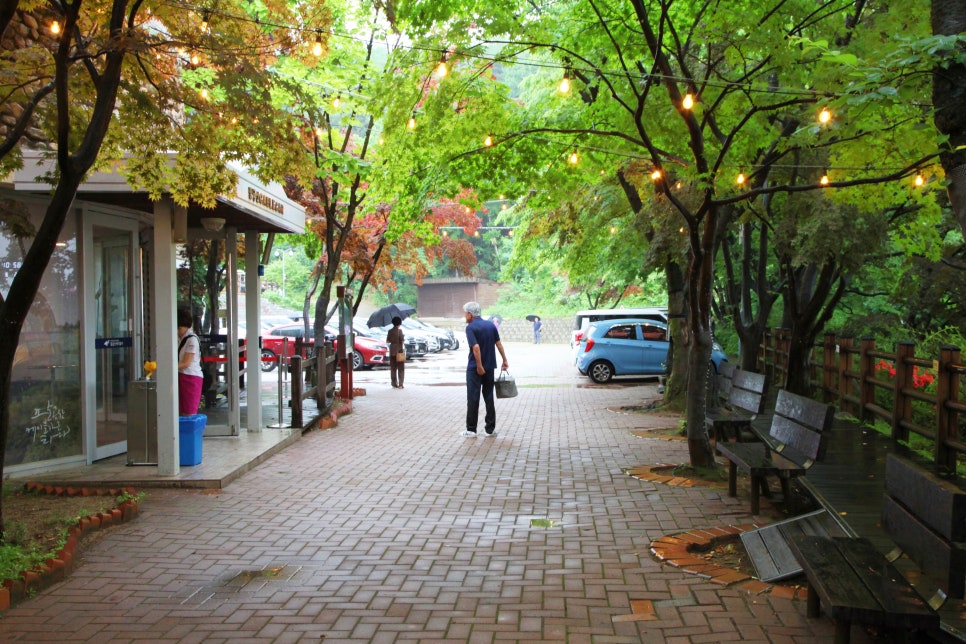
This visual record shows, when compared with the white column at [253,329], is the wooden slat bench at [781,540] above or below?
below

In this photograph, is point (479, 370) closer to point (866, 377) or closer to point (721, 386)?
point (721, 386)

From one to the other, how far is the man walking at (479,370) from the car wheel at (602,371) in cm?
1037

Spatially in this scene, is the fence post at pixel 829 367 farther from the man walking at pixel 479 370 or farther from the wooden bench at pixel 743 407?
the man walking at pixel 479 370

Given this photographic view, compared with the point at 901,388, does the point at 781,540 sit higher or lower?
lower

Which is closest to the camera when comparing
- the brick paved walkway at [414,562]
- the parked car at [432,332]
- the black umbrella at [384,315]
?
the brick paved walkway at [414,562]

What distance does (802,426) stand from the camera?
7125 mm

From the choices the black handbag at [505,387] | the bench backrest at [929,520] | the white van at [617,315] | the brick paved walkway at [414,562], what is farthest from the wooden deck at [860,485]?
the white van at [617,315]

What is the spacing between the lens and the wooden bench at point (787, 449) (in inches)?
260

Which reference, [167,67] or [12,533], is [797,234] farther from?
[12,533]

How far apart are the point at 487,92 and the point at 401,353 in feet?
36.5

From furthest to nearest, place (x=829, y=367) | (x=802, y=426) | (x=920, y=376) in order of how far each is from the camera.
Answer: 1. (x=829, y=367)
2. (x=920, y=376)
3. (x=802, y=426)

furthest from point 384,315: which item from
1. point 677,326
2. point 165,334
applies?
point 165,334

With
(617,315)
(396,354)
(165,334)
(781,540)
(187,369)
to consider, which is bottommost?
(781,540)

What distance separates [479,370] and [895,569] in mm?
7907
